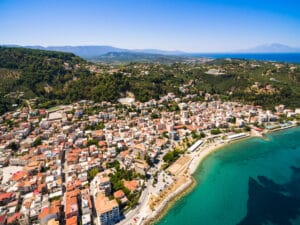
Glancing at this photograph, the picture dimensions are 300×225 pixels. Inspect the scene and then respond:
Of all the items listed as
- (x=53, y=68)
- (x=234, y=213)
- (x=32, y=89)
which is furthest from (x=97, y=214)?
(x=53, y=68)

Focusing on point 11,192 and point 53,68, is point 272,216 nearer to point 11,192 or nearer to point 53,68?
point 11,192

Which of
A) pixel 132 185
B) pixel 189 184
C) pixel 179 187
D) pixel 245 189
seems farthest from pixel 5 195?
pixel 245 189

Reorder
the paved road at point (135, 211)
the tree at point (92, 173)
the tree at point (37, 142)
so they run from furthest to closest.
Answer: the tree at point (37, 142), the tree at point (92, 173), the paved road at point (135, 211)

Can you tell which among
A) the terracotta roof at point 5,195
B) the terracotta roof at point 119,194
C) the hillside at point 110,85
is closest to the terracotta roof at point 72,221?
the terracotta roof at point 119,194

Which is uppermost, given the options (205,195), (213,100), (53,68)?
(53,68)

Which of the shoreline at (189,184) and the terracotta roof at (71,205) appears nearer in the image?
the terracotta roof at (71,205)

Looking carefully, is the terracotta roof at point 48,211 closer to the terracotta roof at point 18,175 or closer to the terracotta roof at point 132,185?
the terracotta roof at point 132,185

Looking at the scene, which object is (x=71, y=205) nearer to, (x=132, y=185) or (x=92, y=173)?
(x=92, y=173)
